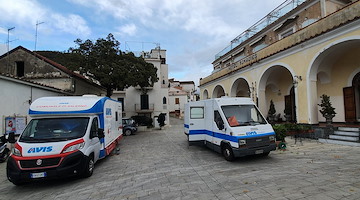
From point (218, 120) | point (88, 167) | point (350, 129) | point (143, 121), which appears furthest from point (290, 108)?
point (143, 121)

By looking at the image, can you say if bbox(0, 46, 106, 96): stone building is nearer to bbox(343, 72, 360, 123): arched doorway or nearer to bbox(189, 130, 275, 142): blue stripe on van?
bbox(189, 130, 275, 142): blue stripe on van

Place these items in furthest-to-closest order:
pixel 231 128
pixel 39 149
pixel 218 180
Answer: pixel 231 128 → pixel 218 180 → pixel 39 149

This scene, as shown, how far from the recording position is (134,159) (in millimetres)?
7902

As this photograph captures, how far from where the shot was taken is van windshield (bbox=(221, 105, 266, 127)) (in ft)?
22.9

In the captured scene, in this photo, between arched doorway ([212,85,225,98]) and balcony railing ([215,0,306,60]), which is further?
arched doorway ([212,85,225,98])

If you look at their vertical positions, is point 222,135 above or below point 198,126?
below

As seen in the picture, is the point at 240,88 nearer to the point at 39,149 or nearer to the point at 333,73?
the point at 333,73

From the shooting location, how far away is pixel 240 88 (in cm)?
1900

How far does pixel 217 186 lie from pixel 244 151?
2.08 meters

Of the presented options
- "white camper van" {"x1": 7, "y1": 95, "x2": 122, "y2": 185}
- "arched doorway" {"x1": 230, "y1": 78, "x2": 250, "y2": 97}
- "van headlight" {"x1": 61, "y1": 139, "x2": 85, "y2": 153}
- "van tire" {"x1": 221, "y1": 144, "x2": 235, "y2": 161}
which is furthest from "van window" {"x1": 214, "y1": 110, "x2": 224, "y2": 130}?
"arched doorway" {"x1": 230, "y1": 78, "x2": 250, "y2": 97}

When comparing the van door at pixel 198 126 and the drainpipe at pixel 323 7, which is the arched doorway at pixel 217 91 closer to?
the drainpipe at pixel 323 7

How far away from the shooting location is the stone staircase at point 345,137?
7.92 metres

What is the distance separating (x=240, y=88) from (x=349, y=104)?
9443mm

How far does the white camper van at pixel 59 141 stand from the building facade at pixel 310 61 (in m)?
10.3
